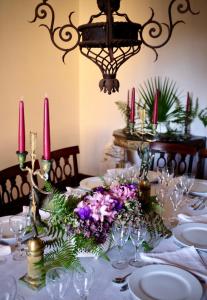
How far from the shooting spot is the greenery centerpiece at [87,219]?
1.08 meters

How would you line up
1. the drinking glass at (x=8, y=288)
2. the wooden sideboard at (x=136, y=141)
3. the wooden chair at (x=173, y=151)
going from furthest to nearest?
the wooden sideboard at (x=136, y=141) < the wooden chair at (x=173, y=151) < the drinking glass at (x=8, y=288)

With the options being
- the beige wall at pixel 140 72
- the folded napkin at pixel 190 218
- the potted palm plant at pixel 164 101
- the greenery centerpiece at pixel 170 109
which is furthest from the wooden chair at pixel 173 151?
the folded napkin at pixel 190 218

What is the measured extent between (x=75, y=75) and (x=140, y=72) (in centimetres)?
71

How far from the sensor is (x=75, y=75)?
3.62 m

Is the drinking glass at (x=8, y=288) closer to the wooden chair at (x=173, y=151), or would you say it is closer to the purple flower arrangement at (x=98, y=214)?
the purple flower arrangement at (x=98, y=214)

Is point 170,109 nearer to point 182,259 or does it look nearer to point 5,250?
point 182,259

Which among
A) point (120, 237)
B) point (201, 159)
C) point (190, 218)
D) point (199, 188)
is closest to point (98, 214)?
point (120, 237)

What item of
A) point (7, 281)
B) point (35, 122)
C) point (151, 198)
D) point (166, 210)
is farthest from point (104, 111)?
point (7, 281)

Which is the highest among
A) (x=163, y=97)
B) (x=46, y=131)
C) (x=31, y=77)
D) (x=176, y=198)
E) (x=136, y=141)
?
(x=31, y=77)

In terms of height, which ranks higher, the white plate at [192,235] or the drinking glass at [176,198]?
the drinking glass at [176,198]

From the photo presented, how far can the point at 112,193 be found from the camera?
1.18 meters

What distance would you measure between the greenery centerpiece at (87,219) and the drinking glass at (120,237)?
21mm

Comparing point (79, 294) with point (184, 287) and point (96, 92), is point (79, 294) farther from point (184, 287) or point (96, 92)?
point (96, 92)

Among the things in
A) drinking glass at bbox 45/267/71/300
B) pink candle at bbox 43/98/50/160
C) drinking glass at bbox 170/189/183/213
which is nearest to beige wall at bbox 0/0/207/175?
drinking glass at bbox 170/189/183/213
